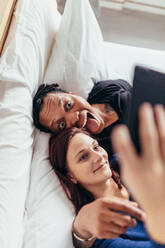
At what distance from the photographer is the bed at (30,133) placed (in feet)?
3.00

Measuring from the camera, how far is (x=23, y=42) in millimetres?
1161

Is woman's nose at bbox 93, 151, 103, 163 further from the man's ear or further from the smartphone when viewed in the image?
the smartphone

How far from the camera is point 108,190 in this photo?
95cm

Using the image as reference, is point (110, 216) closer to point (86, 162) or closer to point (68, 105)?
point (86, 162)

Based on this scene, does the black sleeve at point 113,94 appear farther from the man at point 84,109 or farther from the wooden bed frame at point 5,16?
the wooden bed frame at point 5,16

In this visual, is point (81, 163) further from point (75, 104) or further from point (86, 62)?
point (86, 62)

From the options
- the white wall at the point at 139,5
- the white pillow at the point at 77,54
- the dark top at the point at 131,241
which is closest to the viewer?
the dark top at the point at 131,241

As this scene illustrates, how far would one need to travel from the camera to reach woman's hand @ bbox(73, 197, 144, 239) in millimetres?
619

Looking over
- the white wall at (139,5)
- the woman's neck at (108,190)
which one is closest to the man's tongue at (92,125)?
the woman's neck at (108,190)

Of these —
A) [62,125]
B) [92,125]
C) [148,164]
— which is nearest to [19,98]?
[62,125]

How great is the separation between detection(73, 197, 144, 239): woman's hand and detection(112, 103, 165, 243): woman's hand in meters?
0.22

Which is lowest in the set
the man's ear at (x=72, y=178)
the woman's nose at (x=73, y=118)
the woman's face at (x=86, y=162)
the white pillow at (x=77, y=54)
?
the man's ear at (x=72, y=178)

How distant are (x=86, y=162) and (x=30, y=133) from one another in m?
0.27

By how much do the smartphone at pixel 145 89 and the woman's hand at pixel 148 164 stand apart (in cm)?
22
